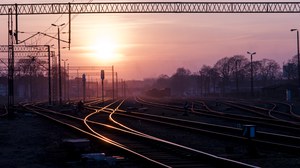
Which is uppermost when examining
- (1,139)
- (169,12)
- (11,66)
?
(169,12)

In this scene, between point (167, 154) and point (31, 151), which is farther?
point (31, 151)

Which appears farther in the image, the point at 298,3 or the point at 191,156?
the point at 298,3

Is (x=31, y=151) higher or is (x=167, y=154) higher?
(x=167, y=154)

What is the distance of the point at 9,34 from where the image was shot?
1860 inches

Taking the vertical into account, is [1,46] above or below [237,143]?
above

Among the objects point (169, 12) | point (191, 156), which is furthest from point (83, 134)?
point (169, 12)

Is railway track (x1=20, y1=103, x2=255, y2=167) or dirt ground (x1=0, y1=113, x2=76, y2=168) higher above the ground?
railway track (x1=20, y1=103, x2=255, y2=167)

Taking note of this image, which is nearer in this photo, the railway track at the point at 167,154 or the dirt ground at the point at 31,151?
the railway track at the point at 167,154

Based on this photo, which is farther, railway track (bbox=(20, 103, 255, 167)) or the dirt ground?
the dirt ground

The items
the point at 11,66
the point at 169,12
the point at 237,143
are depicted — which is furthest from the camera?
the point at 169,12

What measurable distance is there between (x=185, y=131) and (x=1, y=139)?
27.0ft

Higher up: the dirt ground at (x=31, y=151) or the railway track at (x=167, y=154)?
the railway track at (x=167, y=154)

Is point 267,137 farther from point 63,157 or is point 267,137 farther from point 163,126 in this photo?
point 163,126

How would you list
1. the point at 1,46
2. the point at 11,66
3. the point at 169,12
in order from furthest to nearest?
the point at 1,46 < the point at 169,12 < the point at 11,66
